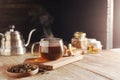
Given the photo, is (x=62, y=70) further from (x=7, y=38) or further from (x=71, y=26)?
(x=71, y=26)

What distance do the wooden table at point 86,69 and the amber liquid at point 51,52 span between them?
3.1 inches

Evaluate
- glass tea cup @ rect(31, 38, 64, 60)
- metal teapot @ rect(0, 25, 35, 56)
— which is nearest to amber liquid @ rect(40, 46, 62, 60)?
glass tea cup @ rect(31, 38, 64, 60)

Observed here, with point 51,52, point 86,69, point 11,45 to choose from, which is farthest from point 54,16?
point 86,69

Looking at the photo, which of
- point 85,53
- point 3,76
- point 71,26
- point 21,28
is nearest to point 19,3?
point 21,28

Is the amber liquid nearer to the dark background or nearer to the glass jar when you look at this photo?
the glass jar

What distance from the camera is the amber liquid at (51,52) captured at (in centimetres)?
123

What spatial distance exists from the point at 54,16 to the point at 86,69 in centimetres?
129

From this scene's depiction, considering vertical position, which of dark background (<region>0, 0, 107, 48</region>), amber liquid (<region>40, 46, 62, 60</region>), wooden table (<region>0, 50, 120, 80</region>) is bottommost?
wooden table (<region>0, 50, 120, 80</region>)

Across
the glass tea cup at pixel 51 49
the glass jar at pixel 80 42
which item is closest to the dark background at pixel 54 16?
the glass jar at pixel 80 42

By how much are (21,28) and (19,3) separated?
0.78ft

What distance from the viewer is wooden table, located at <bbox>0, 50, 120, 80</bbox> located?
3.37 feet

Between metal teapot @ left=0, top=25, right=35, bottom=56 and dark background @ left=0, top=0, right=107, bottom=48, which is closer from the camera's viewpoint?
metal teapot @ left=0, top=25, right=35, bottom=56

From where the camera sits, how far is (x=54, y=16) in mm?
2385

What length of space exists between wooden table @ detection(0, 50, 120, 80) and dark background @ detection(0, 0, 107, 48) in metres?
0.57
